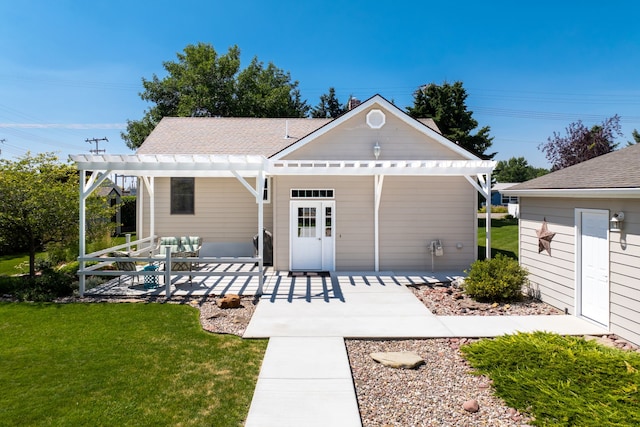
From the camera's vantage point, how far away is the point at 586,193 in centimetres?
658

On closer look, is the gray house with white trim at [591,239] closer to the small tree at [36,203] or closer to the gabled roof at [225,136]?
the gabled roof at [225,136]

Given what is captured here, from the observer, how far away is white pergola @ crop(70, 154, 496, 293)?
8625mm

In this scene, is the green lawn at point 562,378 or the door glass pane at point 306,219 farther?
the door glass pane at point 306,219

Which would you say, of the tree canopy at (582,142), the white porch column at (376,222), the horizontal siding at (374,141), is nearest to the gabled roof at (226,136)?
the horizontal siding at (374,141)

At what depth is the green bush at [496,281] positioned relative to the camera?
26.5 feet

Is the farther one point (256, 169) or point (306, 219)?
point (306, 219)

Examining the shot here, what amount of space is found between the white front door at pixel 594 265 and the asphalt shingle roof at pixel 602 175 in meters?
0.55

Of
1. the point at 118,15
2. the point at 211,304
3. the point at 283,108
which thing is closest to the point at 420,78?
the point at 283,108

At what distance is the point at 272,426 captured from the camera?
366 centimetres

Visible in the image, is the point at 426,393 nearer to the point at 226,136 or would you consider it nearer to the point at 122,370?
the point at 122,370

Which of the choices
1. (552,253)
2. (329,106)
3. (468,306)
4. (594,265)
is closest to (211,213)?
(468,306)

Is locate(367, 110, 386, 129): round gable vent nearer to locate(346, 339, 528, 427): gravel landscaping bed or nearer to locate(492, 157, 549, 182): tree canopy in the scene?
locate(346, 339, 528, 427): gravel landscaping bed

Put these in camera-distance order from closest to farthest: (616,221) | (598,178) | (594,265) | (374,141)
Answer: (616,221), (594,265), (598,178), (374,141)

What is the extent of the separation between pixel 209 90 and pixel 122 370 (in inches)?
1123
